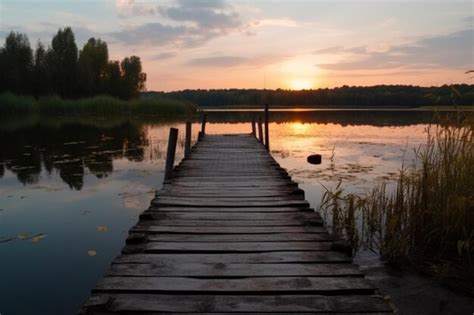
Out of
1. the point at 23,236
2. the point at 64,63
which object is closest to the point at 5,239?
the point at 23,236

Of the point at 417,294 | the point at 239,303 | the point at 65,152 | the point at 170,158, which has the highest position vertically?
the point at 170,158

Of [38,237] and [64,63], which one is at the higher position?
[64,63]

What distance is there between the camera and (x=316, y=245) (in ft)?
13.9

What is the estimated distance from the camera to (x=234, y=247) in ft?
13.7

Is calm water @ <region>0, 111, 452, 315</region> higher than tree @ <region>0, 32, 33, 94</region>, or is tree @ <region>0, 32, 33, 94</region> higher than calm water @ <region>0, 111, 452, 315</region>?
tree @ <region>0, 32, 33, 94</region>

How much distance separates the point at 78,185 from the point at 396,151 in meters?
13.3

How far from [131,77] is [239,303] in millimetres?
65866

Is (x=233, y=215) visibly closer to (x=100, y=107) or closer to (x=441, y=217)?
(x=441, y=217)

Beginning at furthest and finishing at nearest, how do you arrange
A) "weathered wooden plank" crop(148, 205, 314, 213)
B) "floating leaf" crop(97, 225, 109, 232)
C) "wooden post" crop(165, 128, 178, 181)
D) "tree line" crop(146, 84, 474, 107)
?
"tree line" crop(146, 84, 474, 107) → "wooden post" crop(165, 128, 178, 181) → "floating leaf" crop(97, 225, 109, 232) → "weathered wooden plank" crop(148, 205, 314, 213)

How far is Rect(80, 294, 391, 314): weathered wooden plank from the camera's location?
9.57 feet

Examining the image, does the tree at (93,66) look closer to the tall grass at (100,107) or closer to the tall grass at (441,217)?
the tall grass at (100,107)

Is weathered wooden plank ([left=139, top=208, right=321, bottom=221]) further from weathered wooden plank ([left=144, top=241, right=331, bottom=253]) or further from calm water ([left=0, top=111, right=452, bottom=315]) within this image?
calm water ([left=0, top=111, right=452, bottom=315])

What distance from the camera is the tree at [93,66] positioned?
54.8m

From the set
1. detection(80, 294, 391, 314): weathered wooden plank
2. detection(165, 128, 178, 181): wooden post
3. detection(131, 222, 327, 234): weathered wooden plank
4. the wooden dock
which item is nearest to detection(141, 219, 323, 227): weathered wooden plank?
the wooden dock
